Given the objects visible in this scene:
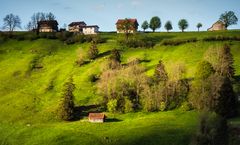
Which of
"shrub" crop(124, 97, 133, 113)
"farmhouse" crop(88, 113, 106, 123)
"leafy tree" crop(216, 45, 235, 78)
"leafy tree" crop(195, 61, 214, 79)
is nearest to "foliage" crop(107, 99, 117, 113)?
"shrub" crop(124, 97, 133, 113)

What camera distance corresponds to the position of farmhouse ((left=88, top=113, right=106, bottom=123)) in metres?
108

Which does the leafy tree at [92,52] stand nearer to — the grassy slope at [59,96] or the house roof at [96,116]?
the grassy slope at [59,96]

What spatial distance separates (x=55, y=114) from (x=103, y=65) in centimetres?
2991

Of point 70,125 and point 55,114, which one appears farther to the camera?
point 55,114

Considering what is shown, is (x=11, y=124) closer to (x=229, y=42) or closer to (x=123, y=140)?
(x=123, y=140)

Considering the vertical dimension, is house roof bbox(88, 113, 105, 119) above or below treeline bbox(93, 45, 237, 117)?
below

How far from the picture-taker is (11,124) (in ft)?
369

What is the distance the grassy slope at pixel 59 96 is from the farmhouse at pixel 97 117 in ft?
8.50

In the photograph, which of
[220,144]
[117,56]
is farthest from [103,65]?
[220,144]

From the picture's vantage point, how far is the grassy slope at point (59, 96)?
9625cm

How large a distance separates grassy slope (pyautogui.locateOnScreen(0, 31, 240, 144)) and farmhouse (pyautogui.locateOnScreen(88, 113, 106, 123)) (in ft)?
8.50

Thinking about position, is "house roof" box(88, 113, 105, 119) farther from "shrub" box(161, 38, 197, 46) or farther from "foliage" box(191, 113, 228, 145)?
"shrub" box(161, 38, 197, 46)

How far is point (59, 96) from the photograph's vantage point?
5123 inches

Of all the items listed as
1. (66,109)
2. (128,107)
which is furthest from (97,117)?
(128,107)
